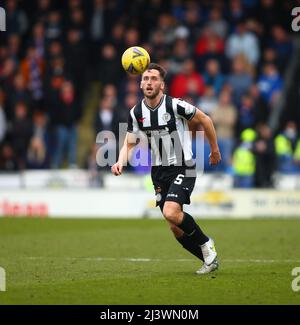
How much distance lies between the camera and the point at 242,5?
2561 centimetres

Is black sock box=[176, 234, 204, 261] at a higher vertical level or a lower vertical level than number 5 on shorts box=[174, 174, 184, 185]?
lower

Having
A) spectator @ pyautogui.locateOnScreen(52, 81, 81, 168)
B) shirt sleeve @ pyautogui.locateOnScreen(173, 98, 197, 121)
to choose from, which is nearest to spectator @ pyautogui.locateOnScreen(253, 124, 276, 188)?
spectator @ pyautogui.locateOnScreen(52, 81, 81, 168)

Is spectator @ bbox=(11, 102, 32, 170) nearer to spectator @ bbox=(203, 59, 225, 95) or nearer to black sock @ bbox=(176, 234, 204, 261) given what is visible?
spectator @ bbox=(203, 59, 225, 95)

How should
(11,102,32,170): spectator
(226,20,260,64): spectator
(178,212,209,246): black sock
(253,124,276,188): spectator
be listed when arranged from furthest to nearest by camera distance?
(226,20,260,64): spectator
(11,102,32,170): spectator
(253,124,276,188): spectator
(178,212,209,246): black sock

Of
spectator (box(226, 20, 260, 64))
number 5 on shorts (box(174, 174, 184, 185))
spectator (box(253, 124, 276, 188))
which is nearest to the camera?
number 5 on shorts (box(174, 174, 184, 185))

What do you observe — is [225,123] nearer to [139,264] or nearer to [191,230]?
[139,264]

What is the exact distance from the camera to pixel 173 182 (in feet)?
36.4

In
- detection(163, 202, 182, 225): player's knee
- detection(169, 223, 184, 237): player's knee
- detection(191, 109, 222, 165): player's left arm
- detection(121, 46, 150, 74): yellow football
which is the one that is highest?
detection(121, 46, 150, 74): yellow football

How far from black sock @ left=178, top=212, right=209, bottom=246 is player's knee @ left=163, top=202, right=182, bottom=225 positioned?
121 millimetres

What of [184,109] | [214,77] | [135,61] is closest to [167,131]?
[184,109]

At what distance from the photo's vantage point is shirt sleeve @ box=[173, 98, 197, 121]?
36.4 feet

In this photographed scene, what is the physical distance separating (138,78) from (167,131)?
12.6 metres
